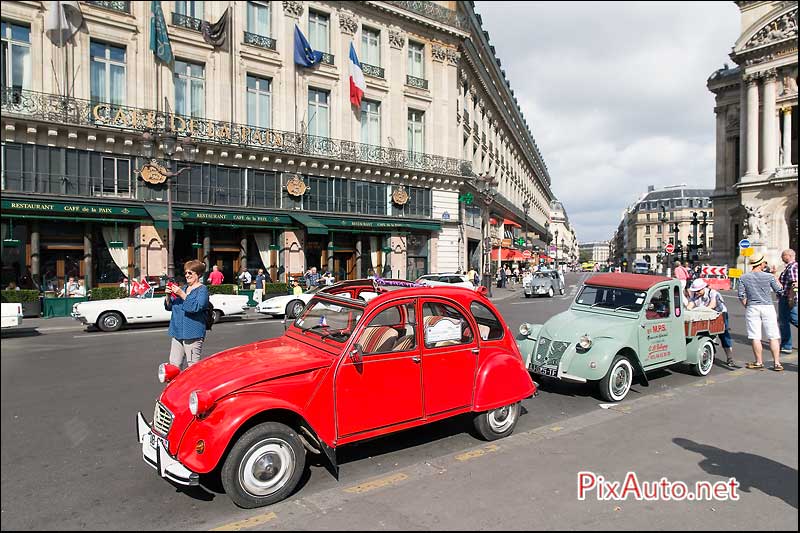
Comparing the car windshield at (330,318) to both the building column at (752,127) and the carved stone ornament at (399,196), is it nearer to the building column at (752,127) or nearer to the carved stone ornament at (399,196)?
the carved stone ornament at (399,196)

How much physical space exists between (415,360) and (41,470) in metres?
3.32

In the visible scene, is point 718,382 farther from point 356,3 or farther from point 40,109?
point 40,109

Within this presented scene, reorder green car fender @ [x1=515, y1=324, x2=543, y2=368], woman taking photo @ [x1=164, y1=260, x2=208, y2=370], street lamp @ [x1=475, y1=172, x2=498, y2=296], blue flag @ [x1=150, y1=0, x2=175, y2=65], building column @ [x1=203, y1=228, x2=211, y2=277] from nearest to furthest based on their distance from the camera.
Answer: blue flag @ [x1=150, y1=0, x2=175, y2=65]
woman taking photo @ [x1=164, y1=260, x2=208, y2=370]
green car fender @ [x1=515, y1=324, x2=543, y2=368]
building column @ [x1=203, y1=228, x2=211, y2=277]
street lamp @ [x1=475, y1=172, x2=498, y2=296]

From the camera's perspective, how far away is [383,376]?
474 cm

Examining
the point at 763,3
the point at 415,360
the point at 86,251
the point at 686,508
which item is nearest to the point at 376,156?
the point at 86,251

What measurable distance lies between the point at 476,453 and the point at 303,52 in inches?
174

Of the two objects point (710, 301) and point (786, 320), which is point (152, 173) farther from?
point (786, 320)

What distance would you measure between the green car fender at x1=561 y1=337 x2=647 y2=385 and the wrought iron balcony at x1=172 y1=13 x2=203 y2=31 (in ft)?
20.9

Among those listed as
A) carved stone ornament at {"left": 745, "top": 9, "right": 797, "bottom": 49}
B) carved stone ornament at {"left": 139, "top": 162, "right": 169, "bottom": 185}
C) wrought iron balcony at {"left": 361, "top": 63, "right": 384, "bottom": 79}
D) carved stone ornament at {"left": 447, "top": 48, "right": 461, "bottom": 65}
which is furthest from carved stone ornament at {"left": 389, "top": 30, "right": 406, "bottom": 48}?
carved stone ornament at {"left": 745, "top": 9, "right": 797, "bottom": 49}

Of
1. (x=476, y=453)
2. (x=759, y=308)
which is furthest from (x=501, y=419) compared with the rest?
(x=759, y=308)

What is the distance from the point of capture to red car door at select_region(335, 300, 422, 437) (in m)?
4.54

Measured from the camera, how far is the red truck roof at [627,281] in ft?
26.9

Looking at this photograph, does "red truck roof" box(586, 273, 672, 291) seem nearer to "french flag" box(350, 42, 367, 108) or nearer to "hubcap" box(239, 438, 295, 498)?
"french flag" box(350, 42, 367, 108)

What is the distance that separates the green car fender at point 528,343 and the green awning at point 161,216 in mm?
15870
